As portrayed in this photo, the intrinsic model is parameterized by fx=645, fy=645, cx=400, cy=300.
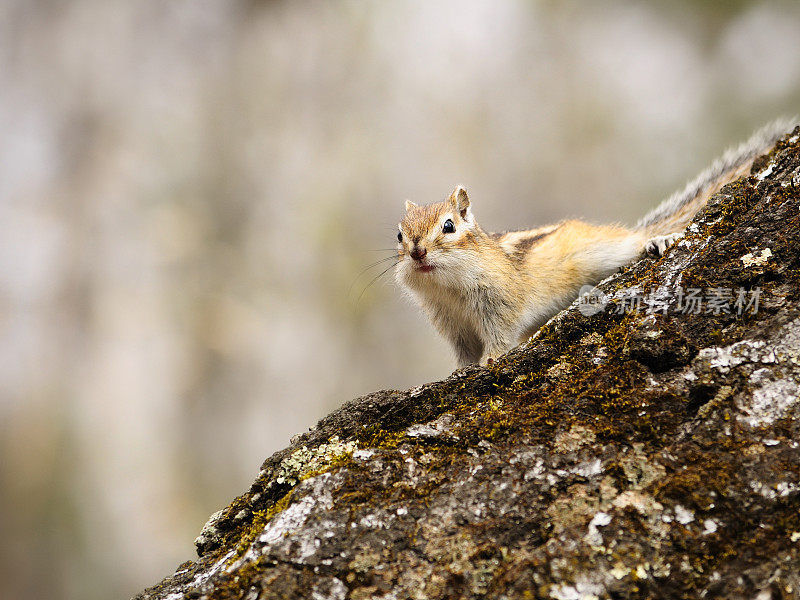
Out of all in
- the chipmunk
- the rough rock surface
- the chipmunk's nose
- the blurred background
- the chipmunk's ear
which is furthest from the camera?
the blurred background

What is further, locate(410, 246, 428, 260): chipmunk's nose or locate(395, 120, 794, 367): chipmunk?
locate(410, 246, 428, 260): chipmunk's nose

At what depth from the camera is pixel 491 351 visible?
13.1ft

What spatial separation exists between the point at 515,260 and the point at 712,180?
1248 millimetres

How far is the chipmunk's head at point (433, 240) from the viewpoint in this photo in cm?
405

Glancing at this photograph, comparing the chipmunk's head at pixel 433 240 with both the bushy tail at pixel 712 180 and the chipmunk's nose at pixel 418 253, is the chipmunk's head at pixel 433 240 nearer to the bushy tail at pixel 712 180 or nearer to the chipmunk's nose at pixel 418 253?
the chipmunk's nose at pixel 418 253

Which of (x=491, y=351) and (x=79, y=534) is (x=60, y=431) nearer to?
(x=79, y=534)

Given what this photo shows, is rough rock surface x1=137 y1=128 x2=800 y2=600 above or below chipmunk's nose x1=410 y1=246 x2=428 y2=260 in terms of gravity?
below

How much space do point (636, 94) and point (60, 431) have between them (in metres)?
7.78

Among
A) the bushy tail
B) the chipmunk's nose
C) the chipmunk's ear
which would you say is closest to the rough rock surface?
the bushy tail

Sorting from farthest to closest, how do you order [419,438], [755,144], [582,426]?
[755,144] < [419,438] < [582,426]

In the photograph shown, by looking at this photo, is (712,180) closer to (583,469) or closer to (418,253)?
(418,253)

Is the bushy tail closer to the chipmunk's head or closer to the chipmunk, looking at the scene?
the chipmunk

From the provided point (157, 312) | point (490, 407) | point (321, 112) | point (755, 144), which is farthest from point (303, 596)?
point (321, 112)

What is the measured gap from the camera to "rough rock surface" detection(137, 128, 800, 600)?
4.57 feet
